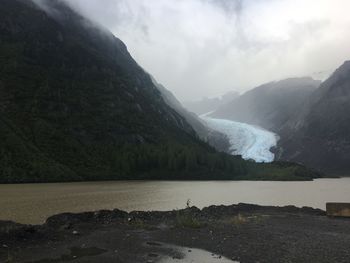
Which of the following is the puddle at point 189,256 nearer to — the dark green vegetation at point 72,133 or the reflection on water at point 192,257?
the reflection on water at point 192,257

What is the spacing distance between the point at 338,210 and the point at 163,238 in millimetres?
16428

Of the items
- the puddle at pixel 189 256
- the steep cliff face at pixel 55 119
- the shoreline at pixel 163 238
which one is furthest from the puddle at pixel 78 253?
the steep cliff face at pixel 55 119

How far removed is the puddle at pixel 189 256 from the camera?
19.5m

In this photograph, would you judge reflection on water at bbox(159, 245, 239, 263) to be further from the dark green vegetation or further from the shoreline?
the dark green vegetation

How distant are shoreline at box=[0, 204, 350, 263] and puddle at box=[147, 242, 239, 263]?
30cm

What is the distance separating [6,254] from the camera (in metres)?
20.0

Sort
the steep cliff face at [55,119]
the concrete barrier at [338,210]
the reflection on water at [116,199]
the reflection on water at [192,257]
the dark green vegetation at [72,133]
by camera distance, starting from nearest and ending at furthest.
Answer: the reflection on water at [192,257] < the concrete barrier at [338,210] < the reflection on water at [116,199] < the steep cliff face at [55,119] < the dark green vegetation at [72,133]

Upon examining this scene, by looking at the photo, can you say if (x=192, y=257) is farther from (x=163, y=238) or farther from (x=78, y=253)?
(x=163, y=238)

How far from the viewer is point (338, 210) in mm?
35938

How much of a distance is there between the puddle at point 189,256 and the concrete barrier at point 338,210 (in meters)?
17.4

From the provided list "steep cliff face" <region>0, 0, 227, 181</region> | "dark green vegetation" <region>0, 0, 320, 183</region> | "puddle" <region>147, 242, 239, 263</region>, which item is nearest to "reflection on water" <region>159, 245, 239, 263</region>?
"puddle" <region>147, 242, 239, 263</region>

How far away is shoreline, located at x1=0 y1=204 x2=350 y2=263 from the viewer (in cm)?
2005

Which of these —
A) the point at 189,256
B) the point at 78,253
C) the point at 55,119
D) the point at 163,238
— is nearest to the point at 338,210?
the point at 163,238

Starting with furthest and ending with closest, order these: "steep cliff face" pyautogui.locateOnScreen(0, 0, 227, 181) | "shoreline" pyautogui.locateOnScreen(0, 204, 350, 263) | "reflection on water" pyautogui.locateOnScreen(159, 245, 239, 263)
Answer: "steep cliff face" pyautogui.locateOnScreen(0, 0, 227, 181), "shoreline" pyautogui.locateOnScreen(0, 204, 350, 263), "reflection on water" pyautogui.locateOnScreen(159, 245, 239, 263)
